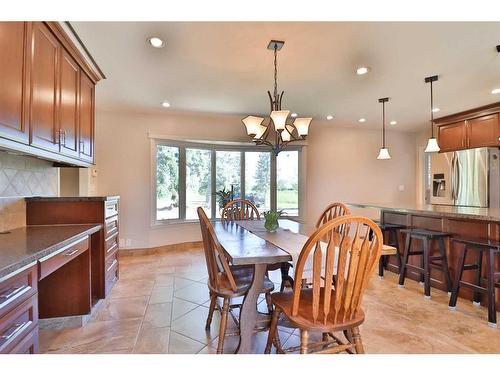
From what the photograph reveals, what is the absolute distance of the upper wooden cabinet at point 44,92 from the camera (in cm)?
164

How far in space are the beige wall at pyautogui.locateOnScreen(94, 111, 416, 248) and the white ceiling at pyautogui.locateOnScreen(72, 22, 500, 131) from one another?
445 millimetres

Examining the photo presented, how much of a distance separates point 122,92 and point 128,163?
4.44 ft

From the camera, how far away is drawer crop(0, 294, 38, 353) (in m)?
1.12

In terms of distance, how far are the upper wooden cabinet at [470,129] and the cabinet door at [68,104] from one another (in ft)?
18.2

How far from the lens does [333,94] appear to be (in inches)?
159

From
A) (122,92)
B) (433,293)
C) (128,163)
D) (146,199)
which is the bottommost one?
(433,293)

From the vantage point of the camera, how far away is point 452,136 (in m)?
5.12

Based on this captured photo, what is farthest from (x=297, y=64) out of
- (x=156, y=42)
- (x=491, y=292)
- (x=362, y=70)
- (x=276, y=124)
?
(x=491, y=292)

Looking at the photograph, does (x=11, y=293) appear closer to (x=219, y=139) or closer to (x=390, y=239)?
(x=390, y=239)

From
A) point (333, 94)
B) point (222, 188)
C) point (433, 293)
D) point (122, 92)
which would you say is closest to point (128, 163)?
point (122, 92)

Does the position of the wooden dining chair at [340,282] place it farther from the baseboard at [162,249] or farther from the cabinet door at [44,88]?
the baseboard at [162,249]

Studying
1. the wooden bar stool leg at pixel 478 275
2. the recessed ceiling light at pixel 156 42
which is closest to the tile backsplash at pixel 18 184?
the recessed ceiling light at pixel 156 42

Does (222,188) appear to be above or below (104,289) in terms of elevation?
above
